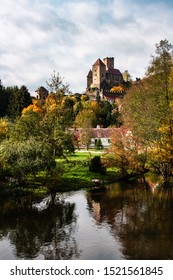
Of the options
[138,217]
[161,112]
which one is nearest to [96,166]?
[161,112]

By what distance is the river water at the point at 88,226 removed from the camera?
16.1m

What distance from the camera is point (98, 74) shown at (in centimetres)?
16425

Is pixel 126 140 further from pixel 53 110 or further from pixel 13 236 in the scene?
pixel 13 236

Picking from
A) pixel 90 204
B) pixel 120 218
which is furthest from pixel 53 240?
pixel 90 204

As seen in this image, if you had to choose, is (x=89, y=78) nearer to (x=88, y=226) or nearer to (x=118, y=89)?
(x=118, y=89)

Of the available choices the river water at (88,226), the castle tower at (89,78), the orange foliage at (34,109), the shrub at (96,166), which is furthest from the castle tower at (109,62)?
the river water at (88,226)

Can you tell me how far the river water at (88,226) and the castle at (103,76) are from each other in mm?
137225

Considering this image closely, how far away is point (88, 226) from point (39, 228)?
294 cm

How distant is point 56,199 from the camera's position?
90.9 feet

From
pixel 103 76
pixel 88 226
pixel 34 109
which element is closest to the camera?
pixel 88 226

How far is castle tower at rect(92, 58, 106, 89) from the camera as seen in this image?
164125mm

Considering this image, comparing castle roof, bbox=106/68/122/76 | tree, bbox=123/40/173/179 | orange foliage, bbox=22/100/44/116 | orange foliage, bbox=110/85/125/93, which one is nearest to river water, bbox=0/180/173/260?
tree, bbox=123/40/173/179

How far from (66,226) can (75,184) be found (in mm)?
12887

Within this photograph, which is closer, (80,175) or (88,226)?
(88,226)
